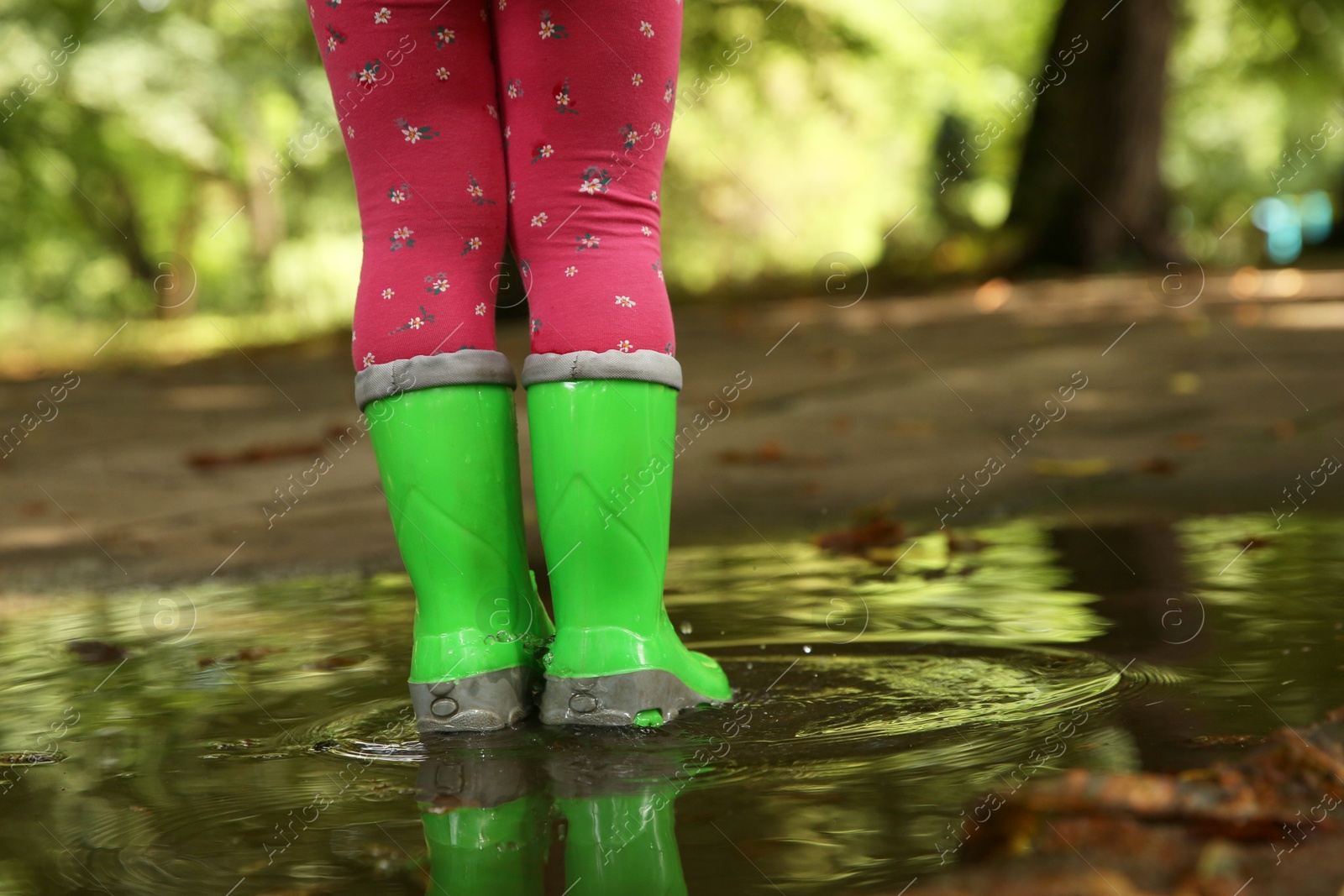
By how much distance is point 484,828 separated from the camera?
114 centimetres

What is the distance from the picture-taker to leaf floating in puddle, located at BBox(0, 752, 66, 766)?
1.43 m

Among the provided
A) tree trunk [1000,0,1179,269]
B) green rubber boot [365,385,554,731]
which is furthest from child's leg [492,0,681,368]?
tree trunk [1000,0,1179,269]

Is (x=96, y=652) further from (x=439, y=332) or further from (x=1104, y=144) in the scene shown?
(x=1104, y=144)

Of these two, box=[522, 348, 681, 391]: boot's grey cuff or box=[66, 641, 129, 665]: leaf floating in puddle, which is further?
box=[66, 641, 129, 665]: leaf floating in puddle

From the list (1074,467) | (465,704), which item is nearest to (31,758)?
(465,704)

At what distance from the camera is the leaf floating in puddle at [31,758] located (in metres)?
1.43

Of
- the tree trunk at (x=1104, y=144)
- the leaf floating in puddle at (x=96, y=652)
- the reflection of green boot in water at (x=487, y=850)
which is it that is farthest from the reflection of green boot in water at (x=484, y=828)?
the tree trunk at (x=1104, y=144)

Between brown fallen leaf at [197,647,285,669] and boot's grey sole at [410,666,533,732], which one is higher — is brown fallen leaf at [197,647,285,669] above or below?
below

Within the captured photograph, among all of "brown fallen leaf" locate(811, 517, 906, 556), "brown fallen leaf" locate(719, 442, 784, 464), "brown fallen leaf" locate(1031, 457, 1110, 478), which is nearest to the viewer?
"brown fallen leaf" locate(811, 517, 906, 556)

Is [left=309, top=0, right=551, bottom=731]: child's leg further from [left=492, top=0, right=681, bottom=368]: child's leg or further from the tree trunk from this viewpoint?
the tree trunk

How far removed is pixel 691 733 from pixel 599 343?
42cm

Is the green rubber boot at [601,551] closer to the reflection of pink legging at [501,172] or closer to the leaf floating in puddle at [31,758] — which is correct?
the reflection of pink legging at [501,172]

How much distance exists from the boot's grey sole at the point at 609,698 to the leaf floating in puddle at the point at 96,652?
2.57 feet

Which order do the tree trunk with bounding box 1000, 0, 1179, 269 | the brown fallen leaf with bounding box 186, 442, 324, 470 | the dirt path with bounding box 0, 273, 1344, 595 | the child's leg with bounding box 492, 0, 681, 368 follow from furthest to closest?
the tree trunk with bounding box 1000, 0, 1179, 269
the brown fallen leaf with bounding box 186, 442, 324, 470
the dirt path with bounding box 0, 273, 1344, 595
the child's leg with bounding box 492, 0, 681, 368
